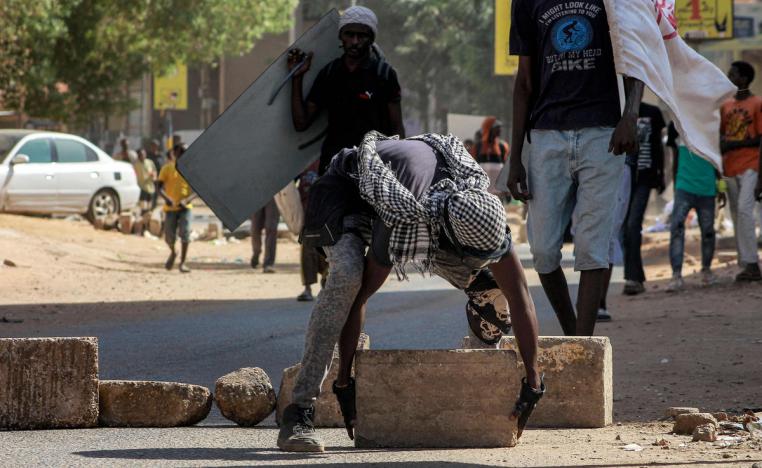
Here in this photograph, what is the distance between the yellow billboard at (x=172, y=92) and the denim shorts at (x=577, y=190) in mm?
47483

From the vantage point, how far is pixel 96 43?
104ft

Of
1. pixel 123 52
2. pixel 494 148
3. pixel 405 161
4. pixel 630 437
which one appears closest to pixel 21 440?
pixel 405 161

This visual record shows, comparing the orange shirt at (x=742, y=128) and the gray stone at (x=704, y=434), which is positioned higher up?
the orange shirt at (x=742, y=128)

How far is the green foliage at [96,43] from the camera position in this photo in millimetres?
29391

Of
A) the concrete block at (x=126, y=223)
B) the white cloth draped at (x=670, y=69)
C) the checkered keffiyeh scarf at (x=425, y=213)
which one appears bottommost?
the concrete block at (x=126, y=223)

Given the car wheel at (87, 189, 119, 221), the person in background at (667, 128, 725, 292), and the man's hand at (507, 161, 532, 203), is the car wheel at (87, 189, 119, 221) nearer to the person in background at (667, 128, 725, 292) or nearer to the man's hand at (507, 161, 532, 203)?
the person in background at (667, 128, 725, 292)

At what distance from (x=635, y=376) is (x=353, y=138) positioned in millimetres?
2100

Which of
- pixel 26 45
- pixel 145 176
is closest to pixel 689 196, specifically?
pixel 145 176

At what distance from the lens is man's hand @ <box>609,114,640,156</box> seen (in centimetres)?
600

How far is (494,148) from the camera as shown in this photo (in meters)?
19.6

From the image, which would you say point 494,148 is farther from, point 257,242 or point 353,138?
point 353,138

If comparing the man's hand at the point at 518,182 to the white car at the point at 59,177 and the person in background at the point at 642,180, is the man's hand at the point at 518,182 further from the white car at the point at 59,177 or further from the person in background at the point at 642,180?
the white car at the point at 59,177

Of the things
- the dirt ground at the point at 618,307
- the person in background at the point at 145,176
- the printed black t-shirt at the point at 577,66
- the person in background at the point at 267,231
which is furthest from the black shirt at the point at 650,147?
the person in background at the point at 145,176

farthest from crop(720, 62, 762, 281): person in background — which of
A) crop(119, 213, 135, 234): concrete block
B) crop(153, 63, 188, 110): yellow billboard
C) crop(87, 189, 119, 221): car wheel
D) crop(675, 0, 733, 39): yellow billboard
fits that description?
crop(153, 63, 188, 110): yellow billboard
